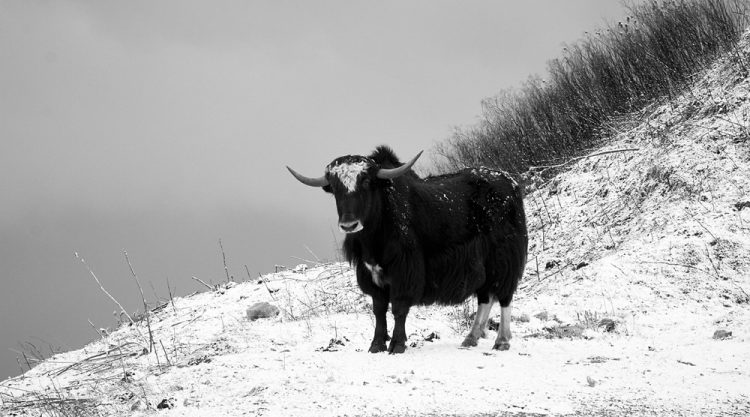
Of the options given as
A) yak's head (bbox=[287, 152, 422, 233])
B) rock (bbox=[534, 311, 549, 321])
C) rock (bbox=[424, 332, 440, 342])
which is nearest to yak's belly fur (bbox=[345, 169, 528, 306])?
yak's head (bbox=[287, 152, 422, 233])

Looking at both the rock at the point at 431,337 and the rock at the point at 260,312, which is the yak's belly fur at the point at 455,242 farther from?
the rock at the point at 260,312

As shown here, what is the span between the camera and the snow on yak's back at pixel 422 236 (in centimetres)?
669

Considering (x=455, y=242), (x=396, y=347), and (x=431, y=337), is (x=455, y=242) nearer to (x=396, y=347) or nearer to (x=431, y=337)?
(x=431, y=337)

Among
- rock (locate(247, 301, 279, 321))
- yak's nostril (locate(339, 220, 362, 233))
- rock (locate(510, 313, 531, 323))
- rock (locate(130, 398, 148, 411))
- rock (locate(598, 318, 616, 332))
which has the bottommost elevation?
rock (locate(598, 318, 616, 332))

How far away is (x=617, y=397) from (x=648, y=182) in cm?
912

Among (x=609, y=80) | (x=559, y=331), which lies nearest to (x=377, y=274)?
(x=559, y=331)

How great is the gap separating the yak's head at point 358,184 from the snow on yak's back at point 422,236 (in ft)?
0.03

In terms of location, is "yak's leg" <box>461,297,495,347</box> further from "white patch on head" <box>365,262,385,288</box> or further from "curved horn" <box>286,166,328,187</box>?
"curved horn" <box>286,166,328,187</box>

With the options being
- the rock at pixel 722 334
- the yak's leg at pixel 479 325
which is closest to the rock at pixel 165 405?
the yak's leg at pixel 479 325

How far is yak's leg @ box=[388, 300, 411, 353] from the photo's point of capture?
257 inches

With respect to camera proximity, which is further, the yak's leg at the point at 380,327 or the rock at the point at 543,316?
the rock at the point at 543,316

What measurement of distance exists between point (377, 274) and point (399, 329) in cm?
64

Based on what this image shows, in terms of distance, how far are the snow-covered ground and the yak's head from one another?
4.71 ft

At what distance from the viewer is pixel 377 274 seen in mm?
6855
